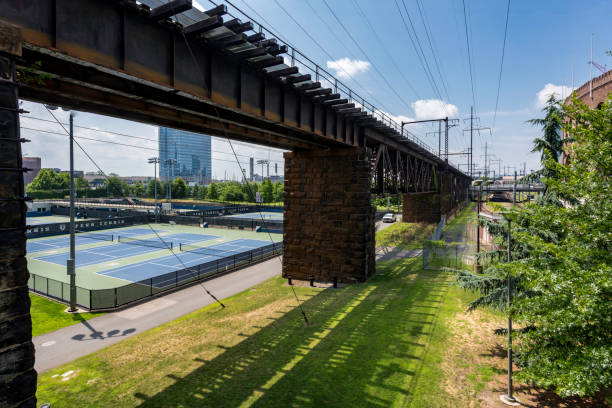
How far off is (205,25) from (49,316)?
1545 centimetres

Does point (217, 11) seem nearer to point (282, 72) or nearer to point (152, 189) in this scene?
point (282, 72)

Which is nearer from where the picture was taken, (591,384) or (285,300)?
(591,384)

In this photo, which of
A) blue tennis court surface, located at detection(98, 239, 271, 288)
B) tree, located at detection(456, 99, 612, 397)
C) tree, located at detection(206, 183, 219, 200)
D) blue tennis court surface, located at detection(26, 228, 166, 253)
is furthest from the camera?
tree, located at detection(206, 183, 219, 200)

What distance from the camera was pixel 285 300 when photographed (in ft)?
56.9

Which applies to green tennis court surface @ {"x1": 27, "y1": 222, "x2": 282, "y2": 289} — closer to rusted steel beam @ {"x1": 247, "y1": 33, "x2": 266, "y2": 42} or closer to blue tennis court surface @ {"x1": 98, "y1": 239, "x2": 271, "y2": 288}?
blue tennis court surface @ {"x1": 98, "y1": 239, "x2": 271, "y2": 288}

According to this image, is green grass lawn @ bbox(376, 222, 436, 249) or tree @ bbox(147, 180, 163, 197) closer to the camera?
green grass lawn @ bbox(376, 222, 436, 249)

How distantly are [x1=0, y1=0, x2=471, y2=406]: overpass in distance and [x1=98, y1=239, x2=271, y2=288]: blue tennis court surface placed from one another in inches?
289

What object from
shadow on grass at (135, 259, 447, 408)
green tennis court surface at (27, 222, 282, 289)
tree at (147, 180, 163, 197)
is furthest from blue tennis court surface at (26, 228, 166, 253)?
tree at (147, 180, 163, 197)

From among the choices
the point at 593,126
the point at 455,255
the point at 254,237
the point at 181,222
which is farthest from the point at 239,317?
the point at 181,222

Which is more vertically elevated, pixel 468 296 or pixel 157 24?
pixel 157 24

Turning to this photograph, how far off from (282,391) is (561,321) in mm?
6669

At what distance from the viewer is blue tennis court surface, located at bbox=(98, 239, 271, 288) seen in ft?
73.4

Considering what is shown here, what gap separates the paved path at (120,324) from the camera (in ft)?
39.5

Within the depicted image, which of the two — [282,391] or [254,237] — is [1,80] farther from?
[254,237]
